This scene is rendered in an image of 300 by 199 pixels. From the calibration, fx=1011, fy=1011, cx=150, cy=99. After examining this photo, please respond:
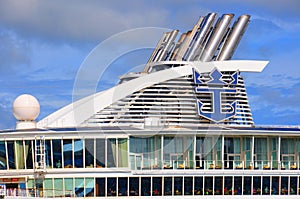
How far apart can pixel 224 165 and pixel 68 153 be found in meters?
11.1

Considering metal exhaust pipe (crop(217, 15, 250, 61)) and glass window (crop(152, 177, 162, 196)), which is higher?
metal exhaust pipe (crop(217, 15, 250, 61))

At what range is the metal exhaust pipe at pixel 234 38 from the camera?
Answer: 3172 inches

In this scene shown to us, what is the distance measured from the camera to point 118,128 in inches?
2721

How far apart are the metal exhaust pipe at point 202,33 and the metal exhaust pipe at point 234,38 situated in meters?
1.97

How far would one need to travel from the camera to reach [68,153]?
222 ft

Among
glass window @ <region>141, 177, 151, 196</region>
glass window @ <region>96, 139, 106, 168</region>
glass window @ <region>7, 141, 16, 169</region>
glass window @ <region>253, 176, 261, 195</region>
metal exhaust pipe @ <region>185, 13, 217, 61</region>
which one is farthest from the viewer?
metal exhaust pipe @ <region>185, 13, 217, 61</region>

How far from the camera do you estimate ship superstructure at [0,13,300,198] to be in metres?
67.8

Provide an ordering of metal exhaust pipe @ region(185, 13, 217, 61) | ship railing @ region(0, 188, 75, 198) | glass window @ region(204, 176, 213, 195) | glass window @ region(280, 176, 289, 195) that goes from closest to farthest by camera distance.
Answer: ship railing @ region(0, 188, 75, 198)
glass window @ region(204, 176, 213, 195)
glass window @ region(280, 176, 289, 195)
metal exhaust pipe @ region(185, 13, 217, 61)

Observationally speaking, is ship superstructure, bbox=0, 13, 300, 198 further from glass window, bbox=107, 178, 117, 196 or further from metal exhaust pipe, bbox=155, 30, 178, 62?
metal exhaust pipe, bbox=155, 30, 178, 62

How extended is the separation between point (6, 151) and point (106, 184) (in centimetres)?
715

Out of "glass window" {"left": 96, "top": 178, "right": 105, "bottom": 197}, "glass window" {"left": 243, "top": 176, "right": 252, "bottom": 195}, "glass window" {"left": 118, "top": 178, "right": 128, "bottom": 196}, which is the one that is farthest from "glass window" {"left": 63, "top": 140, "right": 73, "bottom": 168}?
"glass window" {"left": 243, "top": 176, "right": 252, "bottom": 195}

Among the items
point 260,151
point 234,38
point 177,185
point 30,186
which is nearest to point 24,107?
point 30,186

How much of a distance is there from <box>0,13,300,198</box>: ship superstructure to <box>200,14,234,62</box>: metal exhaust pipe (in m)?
2.35

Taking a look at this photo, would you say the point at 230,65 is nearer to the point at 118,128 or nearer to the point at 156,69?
the point at 156,69
